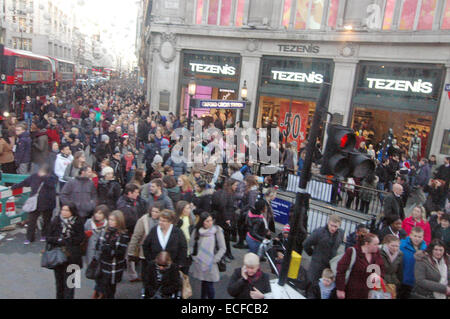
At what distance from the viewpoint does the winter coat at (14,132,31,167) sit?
10531 mm

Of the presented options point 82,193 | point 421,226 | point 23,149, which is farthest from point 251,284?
point 23,149

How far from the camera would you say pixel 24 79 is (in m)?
24.5

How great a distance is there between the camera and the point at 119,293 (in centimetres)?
597

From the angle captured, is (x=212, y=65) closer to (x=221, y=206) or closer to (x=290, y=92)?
(x=290, y=92)

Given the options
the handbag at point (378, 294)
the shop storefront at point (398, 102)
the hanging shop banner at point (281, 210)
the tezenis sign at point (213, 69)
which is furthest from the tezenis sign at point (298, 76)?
the handbag at point (378, 294)

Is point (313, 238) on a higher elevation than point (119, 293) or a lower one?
higher

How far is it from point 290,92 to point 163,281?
18329mm

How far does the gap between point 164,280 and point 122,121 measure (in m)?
11.8

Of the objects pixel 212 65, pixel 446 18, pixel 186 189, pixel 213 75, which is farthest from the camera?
pixel 213 75

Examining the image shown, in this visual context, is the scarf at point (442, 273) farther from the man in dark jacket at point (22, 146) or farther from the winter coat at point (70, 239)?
the man in dark jacket at point (22, 146)

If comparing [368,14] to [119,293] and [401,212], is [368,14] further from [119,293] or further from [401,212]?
[119,293]

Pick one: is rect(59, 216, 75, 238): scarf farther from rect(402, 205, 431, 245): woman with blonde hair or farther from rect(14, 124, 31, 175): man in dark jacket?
rect(14, 124, 31, 175): man in dark jacket
